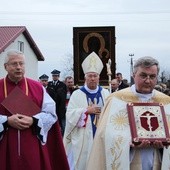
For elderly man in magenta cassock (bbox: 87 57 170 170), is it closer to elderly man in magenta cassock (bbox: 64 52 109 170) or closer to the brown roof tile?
elderly man in magenta cassock (bbox: 64 52 109 170)

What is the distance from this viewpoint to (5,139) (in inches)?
214

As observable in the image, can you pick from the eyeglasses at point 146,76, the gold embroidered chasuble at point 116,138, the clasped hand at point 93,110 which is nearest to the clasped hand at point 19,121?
the gold embroidered chasuble at point 116,138

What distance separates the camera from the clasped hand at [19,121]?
5.27m

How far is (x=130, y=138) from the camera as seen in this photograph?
473cm

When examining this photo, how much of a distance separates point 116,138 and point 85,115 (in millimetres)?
3154

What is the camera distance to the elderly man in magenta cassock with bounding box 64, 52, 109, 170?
7.98 m

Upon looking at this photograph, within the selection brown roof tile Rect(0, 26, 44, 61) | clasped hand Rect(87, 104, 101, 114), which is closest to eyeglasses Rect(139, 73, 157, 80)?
clasped hand Rect(87, 104, 101, 114)

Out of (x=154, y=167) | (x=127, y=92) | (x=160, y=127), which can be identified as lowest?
(x=154, y=167)

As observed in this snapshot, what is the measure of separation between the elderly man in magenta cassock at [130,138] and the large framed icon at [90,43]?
422 centimetres

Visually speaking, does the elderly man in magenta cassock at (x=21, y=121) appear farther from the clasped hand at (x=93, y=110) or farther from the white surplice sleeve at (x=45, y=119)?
the clasped hand at (x=93, y=110)

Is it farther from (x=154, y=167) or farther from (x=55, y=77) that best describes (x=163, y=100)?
(x=55, y=77)

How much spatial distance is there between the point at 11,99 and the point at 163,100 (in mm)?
1662

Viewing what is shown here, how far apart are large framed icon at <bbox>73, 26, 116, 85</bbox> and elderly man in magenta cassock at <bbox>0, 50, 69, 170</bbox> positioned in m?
3.47

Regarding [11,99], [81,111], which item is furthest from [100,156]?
[81,111]
